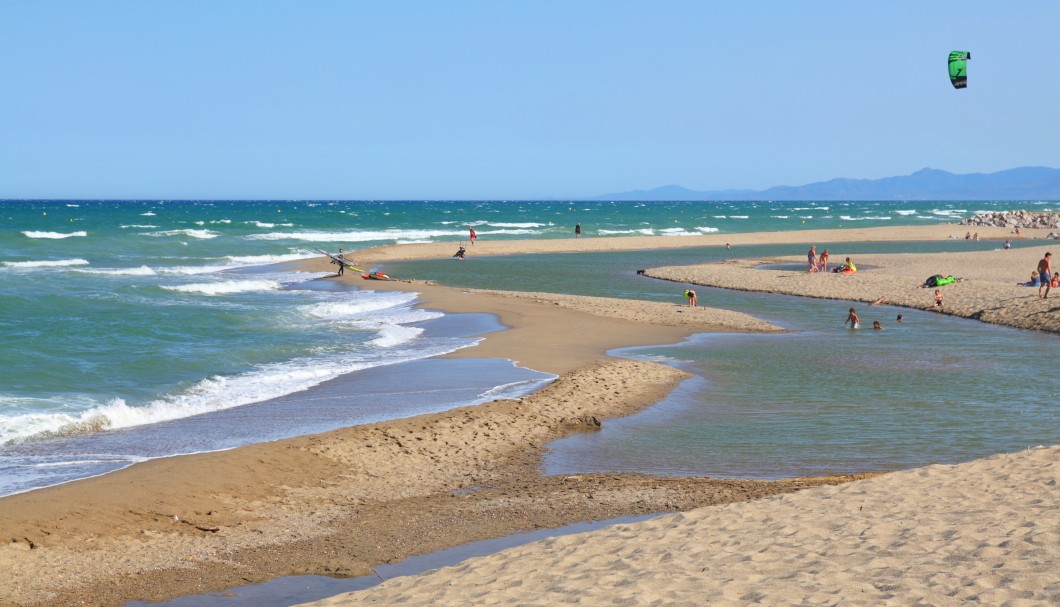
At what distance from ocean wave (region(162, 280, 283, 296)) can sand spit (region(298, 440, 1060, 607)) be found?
2932cm

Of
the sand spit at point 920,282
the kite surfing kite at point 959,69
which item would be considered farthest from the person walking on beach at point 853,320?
the kite surfing kite at point 959,69

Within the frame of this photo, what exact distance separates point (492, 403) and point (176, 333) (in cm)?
1194

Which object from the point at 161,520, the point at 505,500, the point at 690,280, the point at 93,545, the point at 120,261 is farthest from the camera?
the point at 120,261

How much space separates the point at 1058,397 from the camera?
1703 cm

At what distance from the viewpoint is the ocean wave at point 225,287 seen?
120 ft

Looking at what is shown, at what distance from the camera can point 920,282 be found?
3628 centimetres

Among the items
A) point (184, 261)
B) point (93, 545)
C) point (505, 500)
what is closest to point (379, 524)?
point (505, 500)

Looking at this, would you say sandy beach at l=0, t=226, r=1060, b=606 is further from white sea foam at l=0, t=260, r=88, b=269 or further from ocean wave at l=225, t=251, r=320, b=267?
ocean wave at l=225, t=251, r=320, b=267

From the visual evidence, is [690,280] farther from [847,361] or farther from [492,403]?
[492,403]

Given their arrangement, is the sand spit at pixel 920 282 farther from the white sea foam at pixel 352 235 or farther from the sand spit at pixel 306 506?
the white sea foam at pixel 352 235

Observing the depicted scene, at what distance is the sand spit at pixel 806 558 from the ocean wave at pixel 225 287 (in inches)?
1154

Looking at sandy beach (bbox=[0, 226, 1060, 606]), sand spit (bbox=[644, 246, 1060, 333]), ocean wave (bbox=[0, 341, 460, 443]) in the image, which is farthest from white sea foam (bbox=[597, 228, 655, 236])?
sandy beach (bbox=[0, 226, 1060, 606])

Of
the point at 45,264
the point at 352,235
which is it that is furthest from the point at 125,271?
the point at 352,235

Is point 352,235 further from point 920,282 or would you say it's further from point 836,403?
point 836,403
